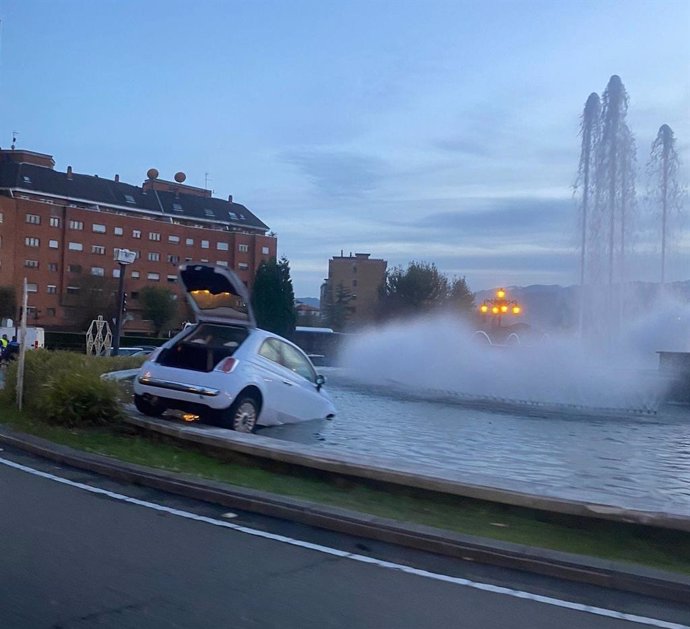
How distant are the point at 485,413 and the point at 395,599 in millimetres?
12511

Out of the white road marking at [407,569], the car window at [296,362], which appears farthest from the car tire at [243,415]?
the white road marking at [407,569]

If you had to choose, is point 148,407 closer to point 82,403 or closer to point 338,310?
point 82,403

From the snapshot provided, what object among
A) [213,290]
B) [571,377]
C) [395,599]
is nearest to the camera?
[395,599]

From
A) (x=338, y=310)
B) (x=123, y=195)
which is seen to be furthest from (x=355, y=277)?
(x=123, y=195)

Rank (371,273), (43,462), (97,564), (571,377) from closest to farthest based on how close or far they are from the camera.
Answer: (97,564), (43,462), (571,377), (371,273)

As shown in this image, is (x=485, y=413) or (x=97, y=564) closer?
(x=97, y=564)

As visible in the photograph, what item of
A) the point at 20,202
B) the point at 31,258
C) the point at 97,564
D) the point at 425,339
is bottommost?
the point at 97,564

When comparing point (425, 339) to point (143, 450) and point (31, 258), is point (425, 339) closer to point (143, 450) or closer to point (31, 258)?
point (143, 450)

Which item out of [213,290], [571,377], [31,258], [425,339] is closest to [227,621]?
[213,290]

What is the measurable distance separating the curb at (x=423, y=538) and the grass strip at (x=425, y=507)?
274 mm

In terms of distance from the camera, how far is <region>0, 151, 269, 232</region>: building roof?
3073 inches

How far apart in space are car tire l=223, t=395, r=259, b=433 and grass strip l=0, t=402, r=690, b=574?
0.94 m

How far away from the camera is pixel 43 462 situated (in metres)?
11.0

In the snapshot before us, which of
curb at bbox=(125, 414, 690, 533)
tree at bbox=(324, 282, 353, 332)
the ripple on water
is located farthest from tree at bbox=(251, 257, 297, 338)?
curb at bbox=(125, 414, 690, 533)
